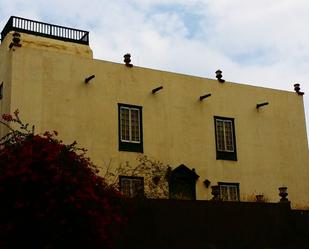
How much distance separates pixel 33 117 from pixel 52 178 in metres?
11.4

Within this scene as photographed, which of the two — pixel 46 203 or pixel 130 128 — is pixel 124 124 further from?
pixel 46 203

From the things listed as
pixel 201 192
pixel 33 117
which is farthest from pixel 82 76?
pixel 201 192

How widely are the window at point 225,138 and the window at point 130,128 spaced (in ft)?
13.2

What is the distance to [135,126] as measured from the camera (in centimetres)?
2512

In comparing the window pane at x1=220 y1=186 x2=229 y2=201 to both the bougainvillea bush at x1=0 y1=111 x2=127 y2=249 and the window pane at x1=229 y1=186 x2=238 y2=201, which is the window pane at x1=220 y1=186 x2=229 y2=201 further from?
the bougainvillea bush at x1=0 y1=111 x2=127 y2=249

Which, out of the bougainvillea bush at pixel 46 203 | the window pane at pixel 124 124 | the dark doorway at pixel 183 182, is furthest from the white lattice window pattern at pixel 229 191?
the bougainvillea bush at pixel 46 203

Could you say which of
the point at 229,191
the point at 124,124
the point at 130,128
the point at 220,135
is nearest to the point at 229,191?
the point at 229,191

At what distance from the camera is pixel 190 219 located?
18141 mm

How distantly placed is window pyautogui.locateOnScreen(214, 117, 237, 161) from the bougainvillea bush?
15175 millimetres

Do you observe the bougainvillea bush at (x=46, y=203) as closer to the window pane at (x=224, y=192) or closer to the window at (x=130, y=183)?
the window at (x=130, y=183)

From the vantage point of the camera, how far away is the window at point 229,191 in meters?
26.3

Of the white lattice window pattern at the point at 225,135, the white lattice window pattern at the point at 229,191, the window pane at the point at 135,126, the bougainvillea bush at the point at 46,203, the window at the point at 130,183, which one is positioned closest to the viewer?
the bougainvillea bush at the point at 46,203

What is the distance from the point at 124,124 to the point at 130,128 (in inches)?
12.2

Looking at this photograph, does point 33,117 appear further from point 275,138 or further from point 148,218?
point 275,138
